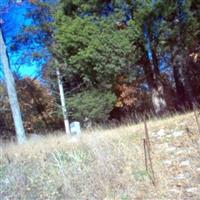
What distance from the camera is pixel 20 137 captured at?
14.9 meters

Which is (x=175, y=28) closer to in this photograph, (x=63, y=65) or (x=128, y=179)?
(x=63, y=65)

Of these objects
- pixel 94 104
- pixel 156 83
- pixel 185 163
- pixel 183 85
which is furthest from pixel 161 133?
pixel 183 85

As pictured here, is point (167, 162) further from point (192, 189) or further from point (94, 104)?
point (94, 104)

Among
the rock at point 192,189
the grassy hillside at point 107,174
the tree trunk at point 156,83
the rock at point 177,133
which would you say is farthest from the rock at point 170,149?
the tree trunk at point 156,83

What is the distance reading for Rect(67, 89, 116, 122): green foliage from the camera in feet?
53.6

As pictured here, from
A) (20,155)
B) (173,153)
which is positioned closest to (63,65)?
(20,155)

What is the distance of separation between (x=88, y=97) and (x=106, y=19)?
3710 millimetres

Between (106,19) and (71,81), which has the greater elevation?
(106,19)

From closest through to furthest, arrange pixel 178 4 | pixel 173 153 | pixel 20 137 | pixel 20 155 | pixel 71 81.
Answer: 1. pixel 173 153
2. pixel 20 155
3. pixel 178 4
4. pixel 20 137
5. pixel 71 81

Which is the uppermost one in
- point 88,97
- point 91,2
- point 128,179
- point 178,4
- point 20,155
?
point 91,2

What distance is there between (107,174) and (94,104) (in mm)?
10516

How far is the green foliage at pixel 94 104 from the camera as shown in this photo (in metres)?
16.3

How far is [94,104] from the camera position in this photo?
1627cm

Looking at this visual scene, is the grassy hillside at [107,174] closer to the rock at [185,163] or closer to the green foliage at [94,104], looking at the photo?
the rock at [185,163]
